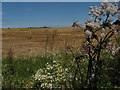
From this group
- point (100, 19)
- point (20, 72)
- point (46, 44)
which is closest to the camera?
point (100, 19)

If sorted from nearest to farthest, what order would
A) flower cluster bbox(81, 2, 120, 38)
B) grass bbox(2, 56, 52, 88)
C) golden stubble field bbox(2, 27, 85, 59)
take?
flower cluster bbox(81, 2, 120, 38)
grass bbox(2, 56, 52, 88)
golden stubble field bbox(2, 27, 85, 59)

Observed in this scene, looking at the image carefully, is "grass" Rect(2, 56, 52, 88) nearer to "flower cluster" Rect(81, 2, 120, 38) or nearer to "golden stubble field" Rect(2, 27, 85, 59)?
"golden stubble field" Rect(2, 27, 85, 59)

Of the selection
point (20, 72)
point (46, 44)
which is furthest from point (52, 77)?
point (46, 44)

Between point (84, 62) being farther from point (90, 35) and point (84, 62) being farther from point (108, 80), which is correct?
point (90, 35)

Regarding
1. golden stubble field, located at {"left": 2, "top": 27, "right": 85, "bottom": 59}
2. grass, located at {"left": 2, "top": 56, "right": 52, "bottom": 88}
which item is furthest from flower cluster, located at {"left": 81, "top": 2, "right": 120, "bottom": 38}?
grass, located at {"left": 2, "top": 56, "right": 52, "bottom": 88}

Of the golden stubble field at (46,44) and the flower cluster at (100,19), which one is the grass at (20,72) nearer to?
the golden stubble field at (46,44)

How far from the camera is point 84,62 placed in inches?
176

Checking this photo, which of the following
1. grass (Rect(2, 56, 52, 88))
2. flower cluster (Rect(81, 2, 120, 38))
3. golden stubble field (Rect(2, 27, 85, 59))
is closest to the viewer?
flower cluster (Rect(81, 2, 120, 38))

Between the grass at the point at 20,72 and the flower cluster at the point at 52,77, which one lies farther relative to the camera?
the grass at the point at 20,72

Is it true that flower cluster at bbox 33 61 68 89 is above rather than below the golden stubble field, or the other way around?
below

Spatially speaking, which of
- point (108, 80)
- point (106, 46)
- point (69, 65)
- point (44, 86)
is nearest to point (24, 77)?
point (44, 86)

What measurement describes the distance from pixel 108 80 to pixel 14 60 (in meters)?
3.50

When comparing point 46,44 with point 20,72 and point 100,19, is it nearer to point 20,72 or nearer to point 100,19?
point 20,72

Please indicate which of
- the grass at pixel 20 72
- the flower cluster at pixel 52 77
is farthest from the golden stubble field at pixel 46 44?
the flower cluster at pixel 52 77
